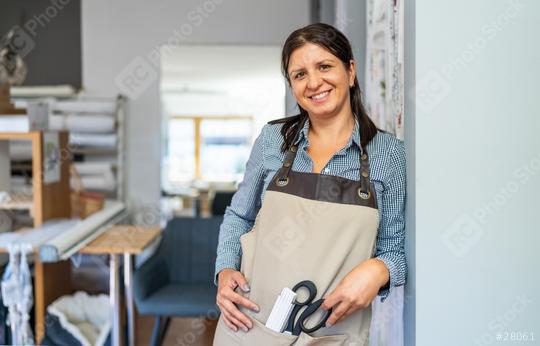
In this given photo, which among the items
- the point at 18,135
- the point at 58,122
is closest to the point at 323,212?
the point at 18,135

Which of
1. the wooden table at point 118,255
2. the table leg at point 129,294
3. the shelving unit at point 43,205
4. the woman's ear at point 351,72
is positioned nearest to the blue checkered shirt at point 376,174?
the woman's ear at point 351,72

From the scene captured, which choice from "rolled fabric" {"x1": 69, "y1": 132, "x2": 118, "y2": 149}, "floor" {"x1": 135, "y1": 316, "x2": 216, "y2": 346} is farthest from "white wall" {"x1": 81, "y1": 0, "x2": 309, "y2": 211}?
"floor" {"x1": 135, "y1": 316, "x2": 216, "y2": 346}

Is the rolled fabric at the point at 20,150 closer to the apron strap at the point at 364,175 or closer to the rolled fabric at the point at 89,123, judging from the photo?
the rolled fabric at the point at 89,123

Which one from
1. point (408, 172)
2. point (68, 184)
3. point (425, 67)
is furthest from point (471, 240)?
point (68, 184)

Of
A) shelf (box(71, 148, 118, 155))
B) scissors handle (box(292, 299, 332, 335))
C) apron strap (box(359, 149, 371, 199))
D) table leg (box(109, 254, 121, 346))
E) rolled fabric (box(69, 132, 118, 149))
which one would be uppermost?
rolled fabric (box(69, 132, 118, 149))

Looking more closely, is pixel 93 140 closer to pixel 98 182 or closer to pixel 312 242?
pixel 98 182

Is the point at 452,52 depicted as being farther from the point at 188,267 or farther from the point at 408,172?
the point at 188,267

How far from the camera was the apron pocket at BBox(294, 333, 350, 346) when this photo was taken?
116 centimetres

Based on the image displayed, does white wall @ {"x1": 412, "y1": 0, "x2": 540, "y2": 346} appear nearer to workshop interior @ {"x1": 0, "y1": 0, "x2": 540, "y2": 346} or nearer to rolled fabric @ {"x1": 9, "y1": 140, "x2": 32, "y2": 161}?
workshop interior @ {"x1": 0, "y1": 0, "x2": 540, "y2": 346}

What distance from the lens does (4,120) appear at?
2979mm

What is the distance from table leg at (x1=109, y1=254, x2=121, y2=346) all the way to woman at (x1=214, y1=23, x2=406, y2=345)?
1751 mm

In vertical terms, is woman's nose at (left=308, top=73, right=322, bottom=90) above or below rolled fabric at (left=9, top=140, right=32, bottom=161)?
above

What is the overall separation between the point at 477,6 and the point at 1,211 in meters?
2.90

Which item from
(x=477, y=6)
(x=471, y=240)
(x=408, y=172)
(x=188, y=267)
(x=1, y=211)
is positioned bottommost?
(x=188, y=267)
